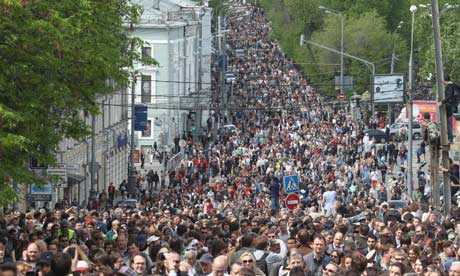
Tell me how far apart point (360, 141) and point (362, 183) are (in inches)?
956

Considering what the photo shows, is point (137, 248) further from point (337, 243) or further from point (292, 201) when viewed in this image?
point (292, 201)

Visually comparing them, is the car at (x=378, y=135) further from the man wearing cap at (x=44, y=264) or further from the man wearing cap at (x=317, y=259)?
the man wearing cap at (x=44, y=264)

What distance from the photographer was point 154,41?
99.5 m

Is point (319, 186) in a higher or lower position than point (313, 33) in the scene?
lower

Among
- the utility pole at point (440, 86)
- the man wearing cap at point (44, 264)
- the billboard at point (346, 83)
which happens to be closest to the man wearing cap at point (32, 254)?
the man wearing cap at point (44, 264)

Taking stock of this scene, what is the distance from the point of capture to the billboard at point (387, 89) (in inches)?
3484

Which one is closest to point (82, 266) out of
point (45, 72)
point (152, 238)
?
point (152, 238)

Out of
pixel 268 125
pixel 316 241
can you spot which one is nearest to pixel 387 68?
pixel 268 125

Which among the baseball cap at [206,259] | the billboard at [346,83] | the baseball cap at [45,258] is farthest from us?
the billboard at [346,83]

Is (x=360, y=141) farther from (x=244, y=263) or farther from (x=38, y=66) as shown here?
(x=244, y=263)

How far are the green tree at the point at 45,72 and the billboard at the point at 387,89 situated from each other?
5191 centimetres

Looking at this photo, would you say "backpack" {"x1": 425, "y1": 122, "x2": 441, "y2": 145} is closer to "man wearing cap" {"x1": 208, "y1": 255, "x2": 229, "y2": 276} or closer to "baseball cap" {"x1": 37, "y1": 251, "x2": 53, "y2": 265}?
"man wearing cap" {"x1": 208, "y1": 255, "x2": 229, "y2": 276}

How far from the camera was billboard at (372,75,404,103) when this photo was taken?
290ft

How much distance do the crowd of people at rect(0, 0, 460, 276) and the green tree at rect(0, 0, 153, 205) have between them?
1.39m
